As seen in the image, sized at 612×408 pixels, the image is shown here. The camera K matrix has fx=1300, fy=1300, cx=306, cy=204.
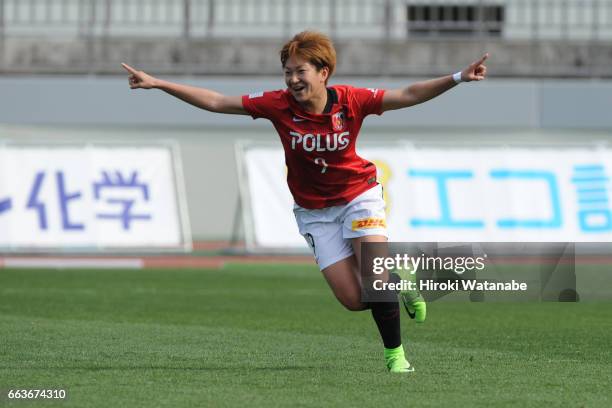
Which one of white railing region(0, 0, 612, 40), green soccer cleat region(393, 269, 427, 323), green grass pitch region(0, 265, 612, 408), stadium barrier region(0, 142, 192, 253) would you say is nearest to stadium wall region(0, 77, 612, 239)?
white railing region(0, 0, 612, 40)

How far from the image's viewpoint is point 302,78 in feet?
26.6

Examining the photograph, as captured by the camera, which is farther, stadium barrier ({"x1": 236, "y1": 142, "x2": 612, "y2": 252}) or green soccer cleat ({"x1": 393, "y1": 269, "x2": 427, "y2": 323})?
stadium barrier ({"x1": 236, "y1": 142, "x2": 612, "y2": 252})

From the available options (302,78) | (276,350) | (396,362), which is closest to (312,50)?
(302,78)

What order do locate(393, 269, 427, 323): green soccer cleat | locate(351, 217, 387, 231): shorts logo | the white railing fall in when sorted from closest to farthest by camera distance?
locate(351, 217, 387, 231): shorts logo < locate(393, 269, 427, 323): green soccer cleat < the white railing

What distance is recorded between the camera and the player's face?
8102mm

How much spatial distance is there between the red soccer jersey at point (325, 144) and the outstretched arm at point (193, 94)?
167 millimetres

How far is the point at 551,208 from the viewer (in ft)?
65.2

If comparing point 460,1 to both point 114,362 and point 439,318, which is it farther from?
point 114,362

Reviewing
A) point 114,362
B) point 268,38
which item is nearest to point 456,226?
point 268,38

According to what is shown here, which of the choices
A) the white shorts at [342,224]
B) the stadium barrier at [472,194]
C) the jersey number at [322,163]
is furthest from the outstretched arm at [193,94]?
the stadium barrier at [472,194]

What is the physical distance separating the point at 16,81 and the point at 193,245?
4.37m

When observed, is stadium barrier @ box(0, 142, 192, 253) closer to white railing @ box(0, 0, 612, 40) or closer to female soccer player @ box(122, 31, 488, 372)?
white railing @ box(0, 0, 612, 40)

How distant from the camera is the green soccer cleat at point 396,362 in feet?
26.6

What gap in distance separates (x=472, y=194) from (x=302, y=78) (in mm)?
12200
